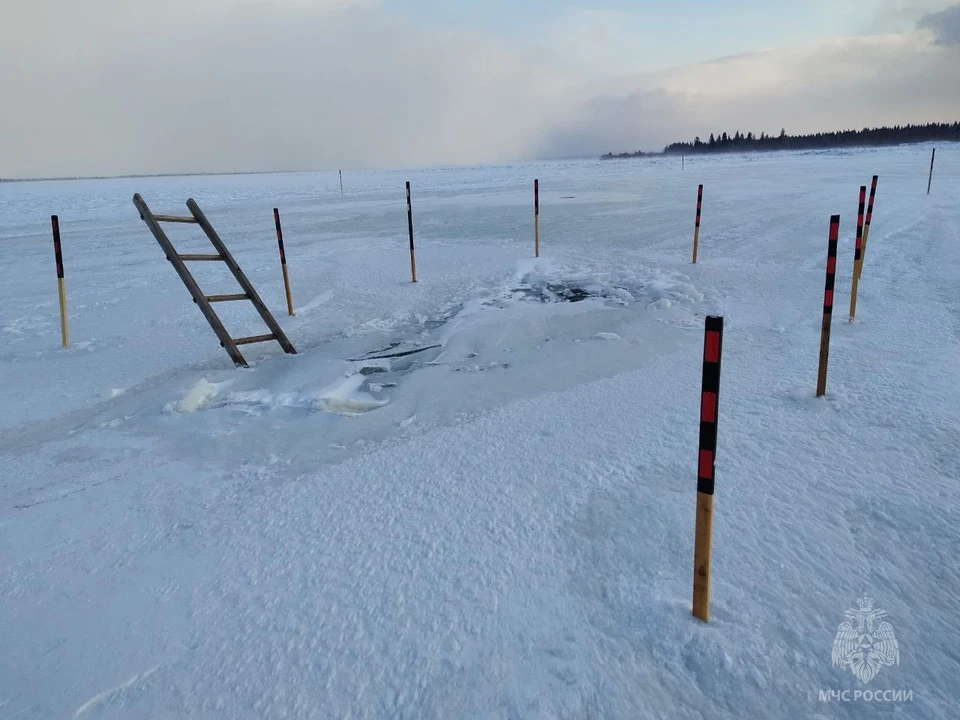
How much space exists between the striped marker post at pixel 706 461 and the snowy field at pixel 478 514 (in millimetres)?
121

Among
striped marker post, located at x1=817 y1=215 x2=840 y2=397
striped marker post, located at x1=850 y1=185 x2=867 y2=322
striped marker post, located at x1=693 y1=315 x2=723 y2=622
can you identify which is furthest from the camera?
striped marker post, located at x1=850 y1=185 x2=867 y2=322

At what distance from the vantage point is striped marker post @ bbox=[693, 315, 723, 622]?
166 centimetres

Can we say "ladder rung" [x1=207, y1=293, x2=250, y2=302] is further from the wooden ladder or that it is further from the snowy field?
the snowy field

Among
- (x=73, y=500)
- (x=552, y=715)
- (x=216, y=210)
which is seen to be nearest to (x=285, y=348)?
(x=73, y=500)

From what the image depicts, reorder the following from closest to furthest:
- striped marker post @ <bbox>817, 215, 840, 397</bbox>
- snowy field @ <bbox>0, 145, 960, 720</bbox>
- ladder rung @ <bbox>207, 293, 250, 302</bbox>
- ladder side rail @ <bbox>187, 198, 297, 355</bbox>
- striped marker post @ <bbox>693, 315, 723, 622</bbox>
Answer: striped marker post @ <bbox>693, 315, 723, 622</bbox> < snowy field @ <bbox>0, 145, 960, 720</bbox> < striped marker post @ <bbox>817, 215, 840, 397</bbox> < ladder rung @ <bbox>207, 293, 250, 302</bbox> < ladder side rail @ <bbox>187, 198, 297, 355</bbox>

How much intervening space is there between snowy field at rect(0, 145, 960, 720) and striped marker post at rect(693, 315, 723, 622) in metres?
0.12

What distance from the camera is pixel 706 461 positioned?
5.82 feet

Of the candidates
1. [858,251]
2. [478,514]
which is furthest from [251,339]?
[858,251]

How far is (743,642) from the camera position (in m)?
1.83

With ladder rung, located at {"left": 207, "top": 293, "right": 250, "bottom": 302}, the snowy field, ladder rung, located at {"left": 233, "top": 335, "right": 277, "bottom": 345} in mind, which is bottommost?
the snowy field

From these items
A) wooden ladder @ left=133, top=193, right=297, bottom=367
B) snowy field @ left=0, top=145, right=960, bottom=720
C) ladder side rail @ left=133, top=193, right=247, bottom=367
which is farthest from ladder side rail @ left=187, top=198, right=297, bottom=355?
ladder side rail @ left=133, top=193, right=247, bottom=367

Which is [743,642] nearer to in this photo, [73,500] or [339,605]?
[339,605]

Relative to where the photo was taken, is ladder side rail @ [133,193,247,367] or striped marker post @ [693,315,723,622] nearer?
striped marker post @ [693,315,723,622]

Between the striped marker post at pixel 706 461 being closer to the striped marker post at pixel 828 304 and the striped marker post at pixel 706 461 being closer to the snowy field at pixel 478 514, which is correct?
the snowy field at pixel 478 514
